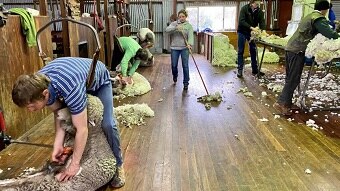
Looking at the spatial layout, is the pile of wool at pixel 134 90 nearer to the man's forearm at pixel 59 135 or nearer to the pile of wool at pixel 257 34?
the pile of wool at pixel 257 34

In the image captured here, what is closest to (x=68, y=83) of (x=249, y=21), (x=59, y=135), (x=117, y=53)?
(x=59, y=135)

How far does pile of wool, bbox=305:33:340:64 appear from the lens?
11.2ft

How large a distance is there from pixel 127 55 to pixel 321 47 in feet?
8.00

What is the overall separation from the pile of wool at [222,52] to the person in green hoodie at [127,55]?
329 centimetres

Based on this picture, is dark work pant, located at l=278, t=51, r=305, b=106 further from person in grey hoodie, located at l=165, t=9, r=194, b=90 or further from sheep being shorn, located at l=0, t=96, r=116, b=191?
sheep being shorn, located at l=0, t=96, r=116, b=191

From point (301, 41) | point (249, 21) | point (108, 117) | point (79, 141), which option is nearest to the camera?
point (79, 141)

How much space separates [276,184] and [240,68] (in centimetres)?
409

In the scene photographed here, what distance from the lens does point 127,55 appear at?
4441mm

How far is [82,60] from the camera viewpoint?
6.15 ft

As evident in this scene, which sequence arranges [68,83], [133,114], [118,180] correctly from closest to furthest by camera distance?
1. [68,83]
2. [118,180]
3. [133,114]

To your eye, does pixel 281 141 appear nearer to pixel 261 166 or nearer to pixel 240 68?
pixel 261 166

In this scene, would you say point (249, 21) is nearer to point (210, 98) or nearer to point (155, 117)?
point (210, 98)

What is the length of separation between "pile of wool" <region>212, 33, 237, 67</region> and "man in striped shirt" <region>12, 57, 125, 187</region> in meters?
5.87

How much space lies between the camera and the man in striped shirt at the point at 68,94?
1.48 meters
